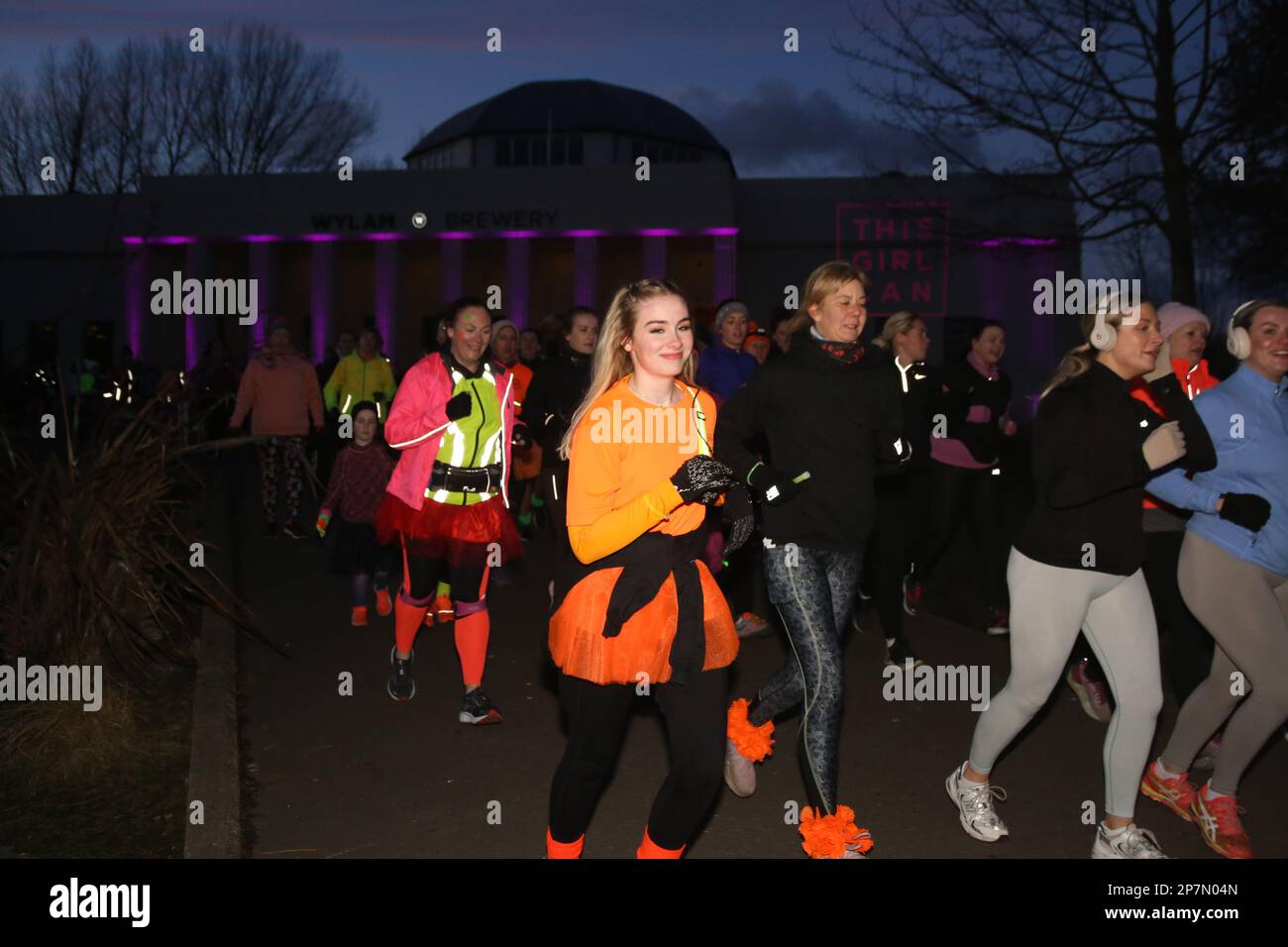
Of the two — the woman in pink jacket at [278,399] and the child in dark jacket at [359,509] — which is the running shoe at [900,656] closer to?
the child in dark jacket at [359,509]

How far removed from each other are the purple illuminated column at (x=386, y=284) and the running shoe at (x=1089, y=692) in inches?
1193

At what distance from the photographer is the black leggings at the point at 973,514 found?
8328 mm

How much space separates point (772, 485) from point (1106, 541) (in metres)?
1.26

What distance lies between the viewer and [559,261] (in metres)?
37.0

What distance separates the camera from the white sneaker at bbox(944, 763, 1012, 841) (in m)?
4.90

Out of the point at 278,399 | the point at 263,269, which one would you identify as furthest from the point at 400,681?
the point at 263,269

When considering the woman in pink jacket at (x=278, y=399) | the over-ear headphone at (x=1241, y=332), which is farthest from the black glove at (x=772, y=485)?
the woman in pink jacket at (x=278, y=399)

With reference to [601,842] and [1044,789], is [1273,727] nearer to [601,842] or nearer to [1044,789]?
[1044,789]

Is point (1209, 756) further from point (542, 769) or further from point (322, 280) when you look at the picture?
point (322, 280)

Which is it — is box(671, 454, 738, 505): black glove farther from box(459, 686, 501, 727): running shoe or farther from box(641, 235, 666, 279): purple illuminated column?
box(641, 235, 666, 279): purple illuminated column

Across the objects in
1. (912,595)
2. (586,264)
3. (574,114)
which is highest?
(574,114)

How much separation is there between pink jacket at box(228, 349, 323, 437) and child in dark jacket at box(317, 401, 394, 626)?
12.5 feet

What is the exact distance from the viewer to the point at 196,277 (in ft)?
117
